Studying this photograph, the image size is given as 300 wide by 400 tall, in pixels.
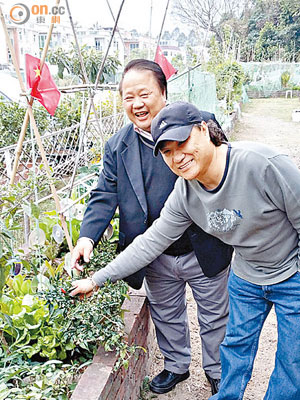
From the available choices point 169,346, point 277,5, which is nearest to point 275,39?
point 277,5

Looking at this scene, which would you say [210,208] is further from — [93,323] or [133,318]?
[133,318]

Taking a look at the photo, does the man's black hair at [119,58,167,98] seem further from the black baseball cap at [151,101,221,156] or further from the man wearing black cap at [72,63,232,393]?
the black baseball cap at [151,101,221,156]

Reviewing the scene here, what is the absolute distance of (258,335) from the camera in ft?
5.73

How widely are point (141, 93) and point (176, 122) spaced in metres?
0.45

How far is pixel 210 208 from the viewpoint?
5.16 ft

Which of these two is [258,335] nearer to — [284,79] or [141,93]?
[141,93]

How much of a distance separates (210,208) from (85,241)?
60 centimetres

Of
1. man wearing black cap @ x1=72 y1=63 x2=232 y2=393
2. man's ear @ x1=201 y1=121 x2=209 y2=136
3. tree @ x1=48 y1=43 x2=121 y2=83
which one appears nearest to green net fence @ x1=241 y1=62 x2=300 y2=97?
tree @ x1=48 y1=43 x2=121 y2=83

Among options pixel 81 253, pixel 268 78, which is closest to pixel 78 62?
pixel 81 253

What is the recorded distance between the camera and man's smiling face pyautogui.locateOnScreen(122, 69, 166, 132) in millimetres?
1770

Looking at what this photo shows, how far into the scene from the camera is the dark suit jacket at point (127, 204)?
6.30ft

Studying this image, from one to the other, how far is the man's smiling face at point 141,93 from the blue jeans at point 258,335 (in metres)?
0.73

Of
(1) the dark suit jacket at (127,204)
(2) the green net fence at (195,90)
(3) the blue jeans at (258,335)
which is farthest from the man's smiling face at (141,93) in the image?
(2) the green net fence at (195,90)

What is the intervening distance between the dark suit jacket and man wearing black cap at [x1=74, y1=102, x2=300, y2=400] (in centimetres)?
19
